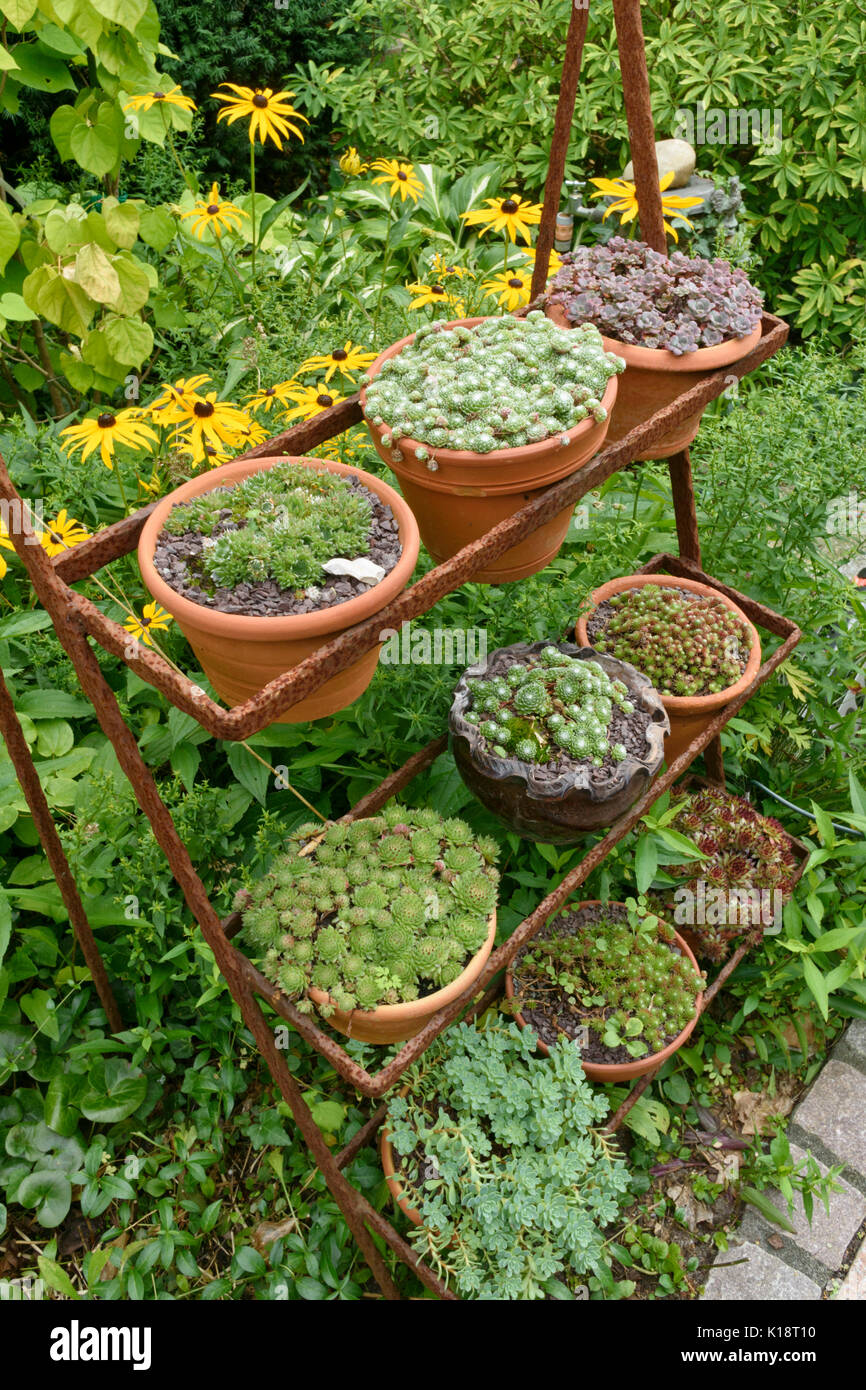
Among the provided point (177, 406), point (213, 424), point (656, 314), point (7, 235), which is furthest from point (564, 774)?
point (7, 235)

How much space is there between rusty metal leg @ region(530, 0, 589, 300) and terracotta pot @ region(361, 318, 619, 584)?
1.56 feet

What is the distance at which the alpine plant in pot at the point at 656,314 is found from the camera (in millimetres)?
1890

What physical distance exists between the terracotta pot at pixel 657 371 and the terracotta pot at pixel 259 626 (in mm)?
650

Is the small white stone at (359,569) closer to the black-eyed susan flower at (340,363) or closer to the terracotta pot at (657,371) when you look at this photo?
the terracotta pot at (657,371)

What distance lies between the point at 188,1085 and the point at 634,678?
1287mm

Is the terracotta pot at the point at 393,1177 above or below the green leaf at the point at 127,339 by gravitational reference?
below

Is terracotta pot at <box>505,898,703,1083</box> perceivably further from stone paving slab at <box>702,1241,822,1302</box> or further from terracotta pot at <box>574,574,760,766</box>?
terracotta pot at <box>574,574,760,766</box>

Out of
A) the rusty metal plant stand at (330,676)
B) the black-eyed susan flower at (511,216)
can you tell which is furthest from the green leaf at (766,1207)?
the black-eyed susan flower at (511,216)

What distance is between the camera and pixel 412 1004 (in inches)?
64.1

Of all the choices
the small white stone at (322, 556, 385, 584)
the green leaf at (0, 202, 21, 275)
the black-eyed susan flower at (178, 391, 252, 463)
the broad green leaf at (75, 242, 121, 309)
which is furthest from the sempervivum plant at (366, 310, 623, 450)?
the green leaf at (0, 202, 21, 275)

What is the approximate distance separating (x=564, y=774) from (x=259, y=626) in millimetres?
738

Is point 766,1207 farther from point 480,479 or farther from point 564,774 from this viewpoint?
point 480,479

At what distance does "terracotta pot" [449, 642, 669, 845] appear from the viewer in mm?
1786

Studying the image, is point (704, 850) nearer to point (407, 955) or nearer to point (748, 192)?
point (407, 955)
